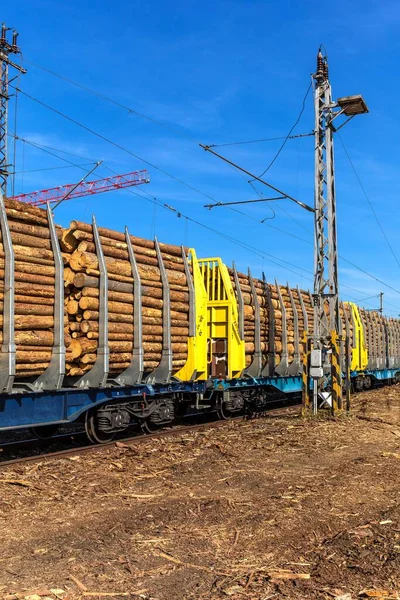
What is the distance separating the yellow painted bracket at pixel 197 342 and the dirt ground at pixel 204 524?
2.76m

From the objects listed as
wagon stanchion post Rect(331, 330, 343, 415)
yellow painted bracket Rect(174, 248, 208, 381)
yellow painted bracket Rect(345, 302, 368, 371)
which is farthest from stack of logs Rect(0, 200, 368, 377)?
yellow painted bracket Rect(345, 302, 368, 371)

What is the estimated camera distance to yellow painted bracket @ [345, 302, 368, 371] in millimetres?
24350

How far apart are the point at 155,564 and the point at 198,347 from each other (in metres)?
8.44

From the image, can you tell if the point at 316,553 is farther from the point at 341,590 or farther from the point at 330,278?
the point at 330,278

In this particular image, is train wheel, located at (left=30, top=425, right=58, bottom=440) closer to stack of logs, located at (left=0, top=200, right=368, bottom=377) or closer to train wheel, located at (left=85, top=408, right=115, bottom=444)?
train wheel, located at (left=85, top=408, right=115, bottom=444)

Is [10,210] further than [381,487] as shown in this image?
Yes

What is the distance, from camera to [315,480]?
7.68 meters

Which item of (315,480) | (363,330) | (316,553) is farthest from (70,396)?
(363,330)

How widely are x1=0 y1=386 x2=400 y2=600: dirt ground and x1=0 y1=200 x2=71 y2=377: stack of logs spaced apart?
169 cm

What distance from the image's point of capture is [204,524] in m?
5.76

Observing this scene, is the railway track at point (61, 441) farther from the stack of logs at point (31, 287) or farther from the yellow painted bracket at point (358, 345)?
the yellow painted bracket at point (358, 345)

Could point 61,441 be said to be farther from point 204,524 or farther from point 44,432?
point 204,524

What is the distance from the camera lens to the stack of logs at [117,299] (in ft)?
33.0

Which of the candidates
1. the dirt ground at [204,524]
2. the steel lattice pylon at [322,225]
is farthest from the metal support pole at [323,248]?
the dirt ground at [204,524]
